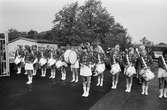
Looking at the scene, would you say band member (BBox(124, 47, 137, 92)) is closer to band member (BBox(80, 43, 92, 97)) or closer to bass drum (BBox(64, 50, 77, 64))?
band member (BBox(80, 43, 92, 97))

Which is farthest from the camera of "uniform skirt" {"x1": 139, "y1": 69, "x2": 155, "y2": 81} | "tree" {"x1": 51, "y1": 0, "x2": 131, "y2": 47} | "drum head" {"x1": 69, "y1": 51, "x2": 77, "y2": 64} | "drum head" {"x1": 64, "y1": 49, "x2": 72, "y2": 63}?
"tree" {"x1": 51, "y1": 0, "x2": 131, "y2": 47}

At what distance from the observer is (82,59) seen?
8648 mm

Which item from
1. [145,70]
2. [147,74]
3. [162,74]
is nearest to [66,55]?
[145,70]

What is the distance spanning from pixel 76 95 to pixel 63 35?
109ft

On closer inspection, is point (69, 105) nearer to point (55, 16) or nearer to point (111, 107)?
point (111, 107)

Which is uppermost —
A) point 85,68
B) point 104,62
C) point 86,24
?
point 86,24

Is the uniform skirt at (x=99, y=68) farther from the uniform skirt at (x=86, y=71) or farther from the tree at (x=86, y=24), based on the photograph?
the tree at (x=86, y=24)

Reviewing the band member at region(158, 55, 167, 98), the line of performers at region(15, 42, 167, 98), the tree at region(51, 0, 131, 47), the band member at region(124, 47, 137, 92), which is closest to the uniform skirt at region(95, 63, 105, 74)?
the line of performers at region(15, 42, 167, 98)

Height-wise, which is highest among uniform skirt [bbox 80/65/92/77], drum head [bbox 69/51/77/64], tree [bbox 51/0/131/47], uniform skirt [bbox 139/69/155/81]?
tree [bbox 51/0/131/47]

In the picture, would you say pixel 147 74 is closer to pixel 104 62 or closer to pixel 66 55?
pixel 104 62

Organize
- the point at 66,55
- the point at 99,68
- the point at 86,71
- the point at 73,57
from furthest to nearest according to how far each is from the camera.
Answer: the point at 66,55, the point at 73,57, the point at 99,68, the point at 86,71

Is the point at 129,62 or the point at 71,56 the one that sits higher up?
the point at 71,56

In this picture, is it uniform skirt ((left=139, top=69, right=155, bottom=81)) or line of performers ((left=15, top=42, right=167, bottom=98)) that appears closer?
line of performers ((left=15, top=42, right=167, bottom=98))

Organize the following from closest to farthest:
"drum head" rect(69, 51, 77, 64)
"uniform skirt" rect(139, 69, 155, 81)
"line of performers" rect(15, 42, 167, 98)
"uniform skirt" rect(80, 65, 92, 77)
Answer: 1. "uniform skirt" rect(80, 65, 92, 77)
2. "line of performers" rect(15, 42, 167, 98)
3. "uniform skirt" rect(139, 69, 155, 81)
4. "drum head" rect(69, 51, 77, 64)
